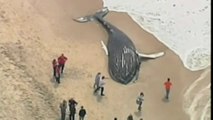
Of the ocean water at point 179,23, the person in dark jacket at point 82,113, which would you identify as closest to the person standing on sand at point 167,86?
the ocean water at point 179,23

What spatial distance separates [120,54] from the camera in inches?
957

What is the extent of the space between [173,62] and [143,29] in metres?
2.05

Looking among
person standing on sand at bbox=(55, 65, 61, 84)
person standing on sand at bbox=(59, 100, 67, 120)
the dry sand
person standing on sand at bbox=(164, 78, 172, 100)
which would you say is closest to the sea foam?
the dry sand

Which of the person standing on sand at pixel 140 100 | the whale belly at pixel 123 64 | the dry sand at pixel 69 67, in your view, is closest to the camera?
the dry sand at pixel 69 67

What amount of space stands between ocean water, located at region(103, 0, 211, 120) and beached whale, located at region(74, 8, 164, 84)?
3.30 ft

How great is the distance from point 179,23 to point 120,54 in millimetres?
3275

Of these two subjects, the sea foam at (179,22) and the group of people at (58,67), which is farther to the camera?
the sea foam at (179,22)

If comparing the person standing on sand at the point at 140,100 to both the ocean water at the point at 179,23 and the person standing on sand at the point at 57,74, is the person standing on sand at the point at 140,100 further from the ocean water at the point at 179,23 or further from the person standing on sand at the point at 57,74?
the ocean water at the point at 179,23

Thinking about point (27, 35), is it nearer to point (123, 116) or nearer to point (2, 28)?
point (2, 28)

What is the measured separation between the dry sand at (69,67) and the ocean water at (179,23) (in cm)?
41

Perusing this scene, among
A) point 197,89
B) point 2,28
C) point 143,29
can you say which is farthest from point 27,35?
point 197,89

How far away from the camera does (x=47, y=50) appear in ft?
77.7

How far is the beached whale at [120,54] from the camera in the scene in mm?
23516

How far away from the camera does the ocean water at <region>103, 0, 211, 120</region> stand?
2523 centimetres
